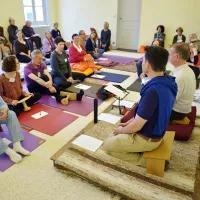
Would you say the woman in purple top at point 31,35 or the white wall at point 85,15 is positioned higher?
the white wall at point 85,15

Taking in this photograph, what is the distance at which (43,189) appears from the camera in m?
1.75

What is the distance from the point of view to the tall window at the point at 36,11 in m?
7.49

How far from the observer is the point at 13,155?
79.5 inches

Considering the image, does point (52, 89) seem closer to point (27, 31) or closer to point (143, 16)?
point (27, 31)

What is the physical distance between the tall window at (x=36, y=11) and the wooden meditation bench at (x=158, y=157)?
7.39 meters

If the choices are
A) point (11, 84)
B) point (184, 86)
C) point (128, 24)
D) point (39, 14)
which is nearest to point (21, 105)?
point (11, 84)

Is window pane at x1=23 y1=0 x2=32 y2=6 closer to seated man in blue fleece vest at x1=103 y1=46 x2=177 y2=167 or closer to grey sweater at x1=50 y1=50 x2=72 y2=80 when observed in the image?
grey sweater at x1=50 y1=50 x2=72 y2=80

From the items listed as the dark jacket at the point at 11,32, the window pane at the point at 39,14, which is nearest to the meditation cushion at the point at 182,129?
the dark jacket at the point at 11,32

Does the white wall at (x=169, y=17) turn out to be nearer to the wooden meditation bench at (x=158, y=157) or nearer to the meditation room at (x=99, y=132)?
the meditation room at (x=99, y=132)

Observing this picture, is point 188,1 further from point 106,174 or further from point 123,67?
point 106,174

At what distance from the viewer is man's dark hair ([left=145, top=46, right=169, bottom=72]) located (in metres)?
1.46

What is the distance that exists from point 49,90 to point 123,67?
2515 mm

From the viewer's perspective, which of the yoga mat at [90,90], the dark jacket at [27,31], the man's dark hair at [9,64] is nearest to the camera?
the man's dark hair at [9,64]

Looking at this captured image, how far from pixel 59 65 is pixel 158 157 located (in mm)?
2700
